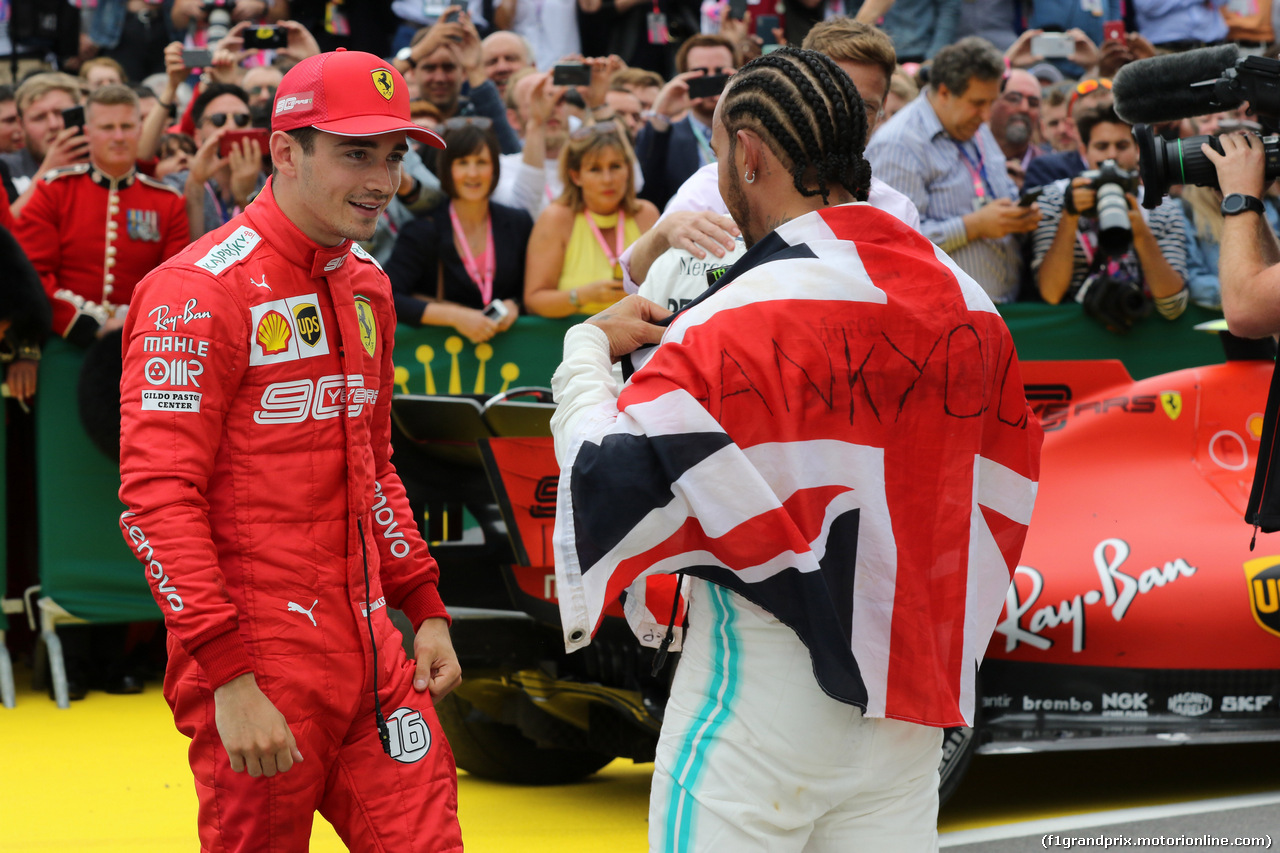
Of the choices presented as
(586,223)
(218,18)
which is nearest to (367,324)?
(586,223)

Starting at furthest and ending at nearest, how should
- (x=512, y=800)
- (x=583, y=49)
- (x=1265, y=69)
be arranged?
(x=583, y=49) → (x=512, y=800) → (x=1265, y=69)

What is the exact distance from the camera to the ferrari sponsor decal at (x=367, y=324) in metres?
2.90

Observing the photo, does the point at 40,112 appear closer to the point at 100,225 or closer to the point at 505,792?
the point at 100,225

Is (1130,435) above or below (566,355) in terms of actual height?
below

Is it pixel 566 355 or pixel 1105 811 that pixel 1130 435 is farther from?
pixel 566 355

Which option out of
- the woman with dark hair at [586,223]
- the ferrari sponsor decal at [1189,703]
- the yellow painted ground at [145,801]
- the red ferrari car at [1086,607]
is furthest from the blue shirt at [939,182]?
the yellow painted ground at [145,801]

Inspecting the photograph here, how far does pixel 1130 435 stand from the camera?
4961 mm

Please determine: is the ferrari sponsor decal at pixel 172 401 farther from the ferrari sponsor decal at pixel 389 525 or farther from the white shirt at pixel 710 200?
the white shirt at pixel 710 200

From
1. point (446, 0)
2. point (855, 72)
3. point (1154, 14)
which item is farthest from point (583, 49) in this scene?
point (855, 72)

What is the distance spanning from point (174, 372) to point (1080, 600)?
3032mm

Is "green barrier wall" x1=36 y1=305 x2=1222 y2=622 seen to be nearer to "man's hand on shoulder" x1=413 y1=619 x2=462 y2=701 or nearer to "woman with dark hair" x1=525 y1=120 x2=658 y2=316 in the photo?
"woman with dark hair" x1=525 y1=120 x2=658 y2=316

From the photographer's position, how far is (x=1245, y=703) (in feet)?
15.3

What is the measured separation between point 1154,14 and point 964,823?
8.61 m

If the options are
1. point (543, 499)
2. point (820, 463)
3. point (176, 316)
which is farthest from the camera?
point (543, 499)
